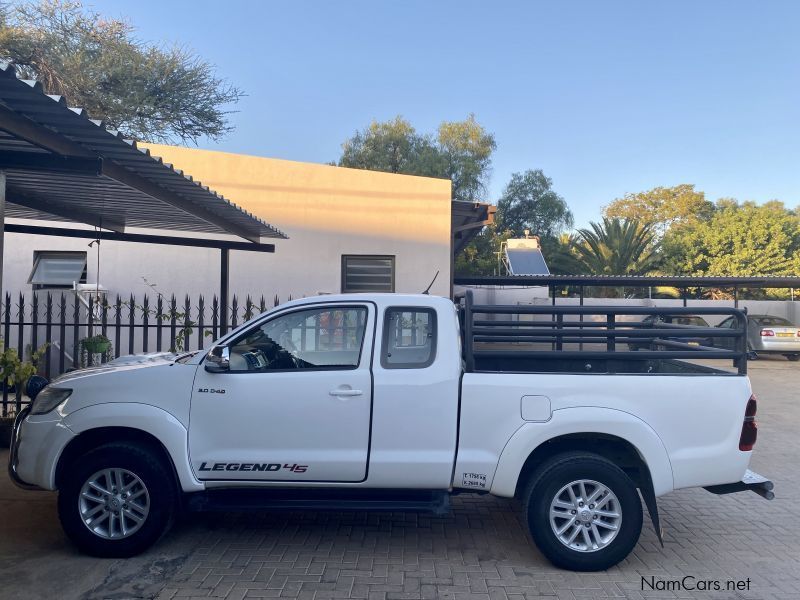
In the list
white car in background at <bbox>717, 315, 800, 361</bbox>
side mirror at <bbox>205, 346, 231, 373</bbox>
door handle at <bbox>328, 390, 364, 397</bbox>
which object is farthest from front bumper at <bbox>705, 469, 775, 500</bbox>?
white car in background at <bbox>717, 315, 800, 361</bbox>

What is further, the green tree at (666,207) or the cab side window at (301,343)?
the green tree at (666,207)

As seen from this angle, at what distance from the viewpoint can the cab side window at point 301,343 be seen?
5.09m

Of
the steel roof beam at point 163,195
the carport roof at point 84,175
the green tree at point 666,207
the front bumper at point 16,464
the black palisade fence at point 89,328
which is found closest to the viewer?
the carport roof at point 84,175

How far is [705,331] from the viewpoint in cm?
527

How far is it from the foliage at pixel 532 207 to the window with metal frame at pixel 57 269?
28157 millimetres

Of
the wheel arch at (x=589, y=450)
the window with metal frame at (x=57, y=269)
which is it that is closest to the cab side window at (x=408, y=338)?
the wheel arch at (x=589, y=450)

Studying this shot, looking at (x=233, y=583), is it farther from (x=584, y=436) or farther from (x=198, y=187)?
(x=198, y=187)

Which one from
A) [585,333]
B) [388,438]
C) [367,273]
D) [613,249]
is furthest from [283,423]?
[613,249]

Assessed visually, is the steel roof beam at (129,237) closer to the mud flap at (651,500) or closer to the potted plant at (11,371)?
the potted plant at (11,371)

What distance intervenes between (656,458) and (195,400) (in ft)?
10.4

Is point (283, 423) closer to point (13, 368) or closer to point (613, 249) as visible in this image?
point (13, 368)

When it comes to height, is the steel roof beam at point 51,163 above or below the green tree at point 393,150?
below

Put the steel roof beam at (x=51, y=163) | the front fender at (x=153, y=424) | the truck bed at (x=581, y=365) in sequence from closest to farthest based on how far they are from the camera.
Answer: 1. the front fender at (x=153, y=424)
2. the truck bed at (x=581, y=365)
3. the steel roof beam at (x=51, y=163)

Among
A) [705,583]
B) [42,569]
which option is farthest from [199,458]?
[705,583]
